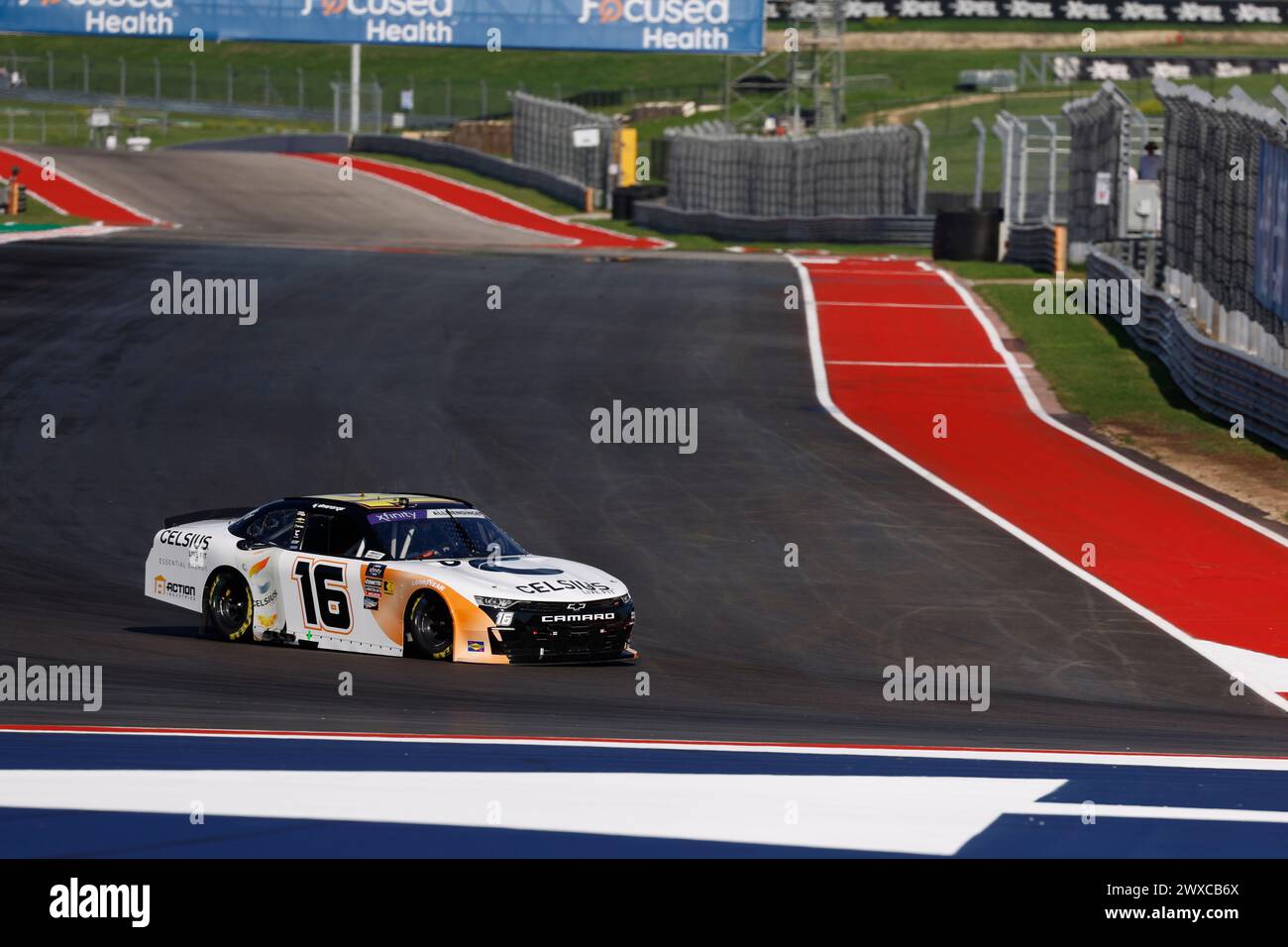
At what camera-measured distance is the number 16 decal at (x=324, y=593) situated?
1451 cm

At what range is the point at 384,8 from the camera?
63.7 meters

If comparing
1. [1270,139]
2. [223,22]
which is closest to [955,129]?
[223,22]

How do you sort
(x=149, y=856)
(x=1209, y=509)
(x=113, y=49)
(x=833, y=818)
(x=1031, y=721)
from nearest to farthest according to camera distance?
(x=149, y=856), (x=833, y=818), (x=1031, y=721), (x=1209, y=509), (x=113, y=49)

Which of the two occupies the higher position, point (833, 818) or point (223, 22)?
point (223, 22)

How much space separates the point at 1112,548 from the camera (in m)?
18.9

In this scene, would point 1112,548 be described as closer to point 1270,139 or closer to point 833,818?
point 1270,139

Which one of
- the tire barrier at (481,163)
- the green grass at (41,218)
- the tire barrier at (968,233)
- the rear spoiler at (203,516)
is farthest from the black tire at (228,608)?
the tire barrier at (481,163)

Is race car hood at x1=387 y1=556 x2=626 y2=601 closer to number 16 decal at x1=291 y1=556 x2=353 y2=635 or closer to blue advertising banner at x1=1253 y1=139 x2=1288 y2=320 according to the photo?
number 16 decal at x1=291 y1=556 x2=353 y2=635

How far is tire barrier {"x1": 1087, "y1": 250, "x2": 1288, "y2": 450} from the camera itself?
949 inches

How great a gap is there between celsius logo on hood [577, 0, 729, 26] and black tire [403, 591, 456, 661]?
51006 mm

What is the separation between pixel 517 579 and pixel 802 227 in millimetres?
38709

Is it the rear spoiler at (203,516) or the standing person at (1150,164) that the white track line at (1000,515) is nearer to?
the standing person at (1150,164)

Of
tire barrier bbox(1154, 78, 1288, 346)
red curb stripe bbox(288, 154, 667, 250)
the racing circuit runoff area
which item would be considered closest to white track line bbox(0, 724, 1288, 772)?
the racing circuit runoff area
